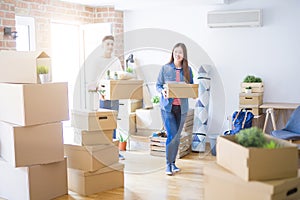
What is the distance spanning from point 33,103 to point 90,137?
2.24 ft

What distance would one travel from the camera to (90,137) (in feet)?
11.5

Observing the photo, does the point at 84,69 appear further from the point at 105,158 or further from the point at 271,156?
the point at 271,156

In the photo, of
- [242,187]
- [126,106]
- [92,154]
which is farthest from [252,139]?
[126,106]

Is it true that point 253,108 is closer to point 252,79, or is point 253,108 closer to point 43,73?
point 252,79

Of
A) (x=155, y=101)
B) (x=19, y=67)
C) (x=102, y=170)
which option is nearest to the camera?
(x=19, y=67)

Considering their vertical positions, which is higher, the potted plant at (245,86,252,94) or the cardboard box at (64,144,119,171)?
the potted plant at (245,86,252,94)

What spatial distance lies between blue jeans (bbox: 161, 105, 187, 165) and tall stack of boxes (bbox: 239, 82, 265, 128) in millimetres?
1167

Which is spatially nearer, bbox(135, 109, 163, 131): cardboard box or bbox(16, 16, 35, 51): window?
bbox(16, 16, 35, 51): window

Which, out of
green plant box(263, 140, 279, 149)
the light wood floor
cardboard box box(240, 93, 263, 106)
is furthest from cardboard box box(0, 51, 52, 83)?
cardboard box box(240, 93, 263, 106)

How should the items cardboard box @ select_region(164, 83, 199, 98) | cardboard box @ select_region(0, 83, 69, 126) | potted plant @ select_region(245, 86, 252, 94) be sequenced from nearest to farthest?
cardboard box @ select_region(0, 83, 69, 126) → cardboard box @ select_region(164, 83, 199, 98) → potted plant @ select_region(245, 86, 252, 94)

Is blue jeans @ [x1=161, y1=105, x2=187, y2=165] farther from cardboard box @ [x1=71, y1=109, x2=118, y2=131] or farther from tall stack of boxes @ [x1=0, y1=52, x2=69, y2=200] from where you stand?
tall stack of boxes @ [x1=0, y1=52, x2=69, y2=200]

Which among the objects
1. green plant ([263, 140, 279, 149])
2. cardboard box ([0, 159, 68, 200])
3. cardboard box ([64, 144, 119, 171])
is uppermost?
green plant ([263, 140, 279, 149])

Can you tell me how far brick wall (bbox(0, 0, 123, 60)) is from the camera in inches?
162

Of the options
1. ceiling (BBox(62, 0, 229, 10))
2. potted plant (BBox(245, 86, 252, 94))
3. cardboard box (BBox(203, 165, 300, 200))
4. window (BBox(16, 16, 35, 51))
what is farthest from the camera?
ceiling (BBox(62, 0, 229, 10))
